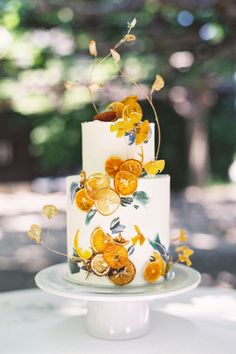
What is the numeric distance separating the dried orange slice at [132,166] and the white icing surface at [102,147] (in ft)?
0.16

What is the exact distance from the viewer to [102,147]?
4.32 feet

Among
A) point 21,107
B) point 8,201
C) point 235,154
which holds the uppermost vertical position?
point 21,107

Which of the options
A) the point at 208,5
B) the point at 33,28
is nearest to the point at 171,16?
the point at 208,5

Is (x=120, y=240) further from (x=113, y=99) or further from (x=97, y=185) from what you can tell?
(x=113, y=99)

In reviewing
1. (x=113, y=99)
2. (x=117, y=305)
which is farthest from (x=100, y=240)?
(x=113, y=99)

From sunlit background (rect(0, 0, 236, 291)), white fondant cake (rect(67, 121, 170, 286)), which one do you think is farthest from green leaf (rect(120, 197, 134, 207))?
sunlit background (rect(0, 0, 236, 291))

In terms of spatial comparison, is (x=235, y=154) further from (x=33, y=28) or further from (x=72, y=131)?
(x=33, y=28)

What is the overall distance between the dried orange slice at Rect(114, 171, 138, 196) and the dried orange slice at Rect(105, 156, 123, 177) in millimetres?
45

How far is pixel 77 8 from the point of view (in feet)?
16.2

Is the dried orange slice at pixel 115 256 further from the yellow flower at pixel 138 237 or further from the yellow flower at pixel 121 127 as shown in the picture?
the yellow flower at pixel 121 127

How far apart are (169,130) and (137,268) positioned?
31.7 ft

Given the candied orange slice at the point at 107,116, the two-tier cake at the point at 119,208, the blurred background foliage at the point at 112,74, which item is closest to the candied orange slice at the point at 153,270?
the two-tier cake at the point at 119,208

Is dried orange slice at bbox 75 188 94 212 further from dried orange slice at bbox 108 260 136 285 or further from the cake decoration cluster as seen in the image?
dried orange slice at bbox 108 260 136 285

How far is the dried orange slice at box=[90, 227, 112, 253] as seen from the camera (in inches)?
50.0
